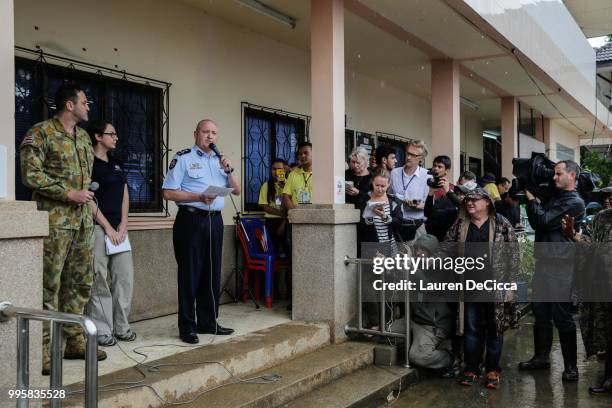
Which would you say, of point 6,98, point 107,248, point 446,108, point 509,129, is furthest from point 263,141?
point 509,129

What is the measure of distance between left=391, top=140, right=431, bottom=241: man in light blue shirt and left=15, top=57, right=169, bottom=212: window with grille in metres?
2.62

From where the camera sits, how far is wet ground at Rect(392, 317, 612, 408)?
4.83 metres

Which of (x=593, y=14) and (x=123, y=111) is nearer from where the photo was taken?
(x=123, y=111)

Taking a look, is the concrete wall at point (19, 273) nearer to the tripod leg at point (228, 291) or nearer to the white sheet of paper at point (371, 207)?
the white sheet of paper at point (371, 207)

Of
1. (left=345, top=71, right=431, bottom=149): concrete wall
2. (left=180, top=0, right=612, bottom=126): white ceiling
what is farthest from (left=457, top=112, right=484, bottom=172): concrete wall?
(left=180, top=0, right=612, bottom=126): white ceiling

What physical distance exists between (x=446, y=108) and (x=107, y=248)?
540cm

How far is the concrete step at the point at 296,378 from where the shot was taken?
13.0 feet

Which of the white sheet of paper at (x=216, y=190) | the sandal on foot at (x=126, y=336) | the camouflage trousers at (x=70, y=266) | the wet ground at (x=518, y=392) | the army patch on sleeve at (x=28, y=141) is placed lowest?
the wet ground at (x=518, y=392)

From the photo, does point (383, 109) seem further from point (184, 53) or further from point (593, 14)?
point (593, 14)

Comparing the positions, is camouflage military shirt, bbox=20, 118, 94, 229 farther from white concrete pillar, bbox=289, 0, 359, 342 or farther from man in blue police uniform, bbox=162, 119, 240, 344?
white concrete pillar, bbox=289, 0, 359, 342

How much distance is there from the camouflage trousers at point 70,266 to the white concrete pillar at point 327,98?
2.36m

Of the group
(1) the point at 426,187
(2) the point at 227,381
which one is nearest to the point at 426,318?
(1) the point at 426,187

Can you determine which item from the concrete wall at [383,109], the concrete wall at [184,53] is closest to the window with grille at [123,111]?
the concrete wall at [184,53]

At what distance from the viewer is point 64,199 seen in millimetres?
3820
